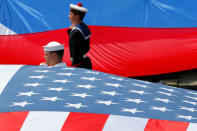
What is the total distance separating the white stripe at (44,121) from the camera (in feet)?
4.45

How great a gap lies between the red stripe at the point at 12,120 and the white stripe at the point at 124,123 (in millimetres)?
303

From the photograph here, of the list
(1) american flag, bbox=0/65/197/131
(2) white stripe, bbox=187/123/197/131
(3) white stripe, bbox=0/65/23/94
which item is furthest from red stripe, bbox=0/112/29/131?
(2) white stripe, bbox=187/123/197/131

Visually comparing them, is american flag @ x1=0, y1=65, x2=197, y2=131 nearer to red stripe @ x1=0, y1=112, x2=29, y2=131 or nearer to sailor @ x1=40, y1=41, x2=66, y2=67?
red stripe @ x1=0, y1=112, x2=29, y2=131

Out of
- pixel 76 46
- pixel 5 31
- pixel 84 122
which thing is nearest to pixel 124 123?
pixel 84 122

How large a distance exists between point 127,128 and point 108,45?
2.66m

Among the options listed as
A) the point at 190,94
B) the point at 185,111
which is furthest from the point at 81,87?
the point at 190,94

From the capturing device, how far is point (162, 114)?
1.47 meters

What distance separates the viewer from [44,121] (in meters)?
1.37

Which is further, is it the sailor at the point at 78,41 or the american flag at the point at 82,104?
the sailor at the point at 78,41

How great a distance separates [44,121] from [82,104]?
16 centimetres

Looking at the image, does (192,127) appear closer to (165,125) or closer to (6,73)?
(165,125)

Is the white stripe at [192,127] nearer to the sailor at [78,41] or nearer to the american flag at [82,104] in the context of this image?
the american flag at [82,104]

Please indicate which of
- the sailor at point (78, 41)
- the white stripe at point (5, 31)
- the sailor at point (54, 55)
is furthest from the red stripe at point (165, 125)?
the white stripe at point (5, 31)

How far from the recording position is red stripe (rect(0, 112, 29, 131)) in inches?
53.5
